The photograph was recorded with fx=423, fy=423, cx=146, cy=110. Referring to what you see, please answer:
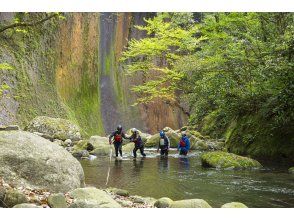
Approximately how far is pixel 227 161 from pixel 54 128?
970cm

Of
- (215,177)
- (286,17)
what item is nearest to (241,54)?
(286,17)

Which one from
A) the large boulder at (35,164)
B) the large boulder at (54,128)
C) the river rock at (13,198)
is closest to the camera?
the river rock at (13,198)

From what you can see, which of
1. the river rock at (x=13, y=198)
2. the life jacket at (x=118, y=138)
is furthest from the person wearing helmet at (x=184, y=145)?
the river rock at (x=13, y=198)

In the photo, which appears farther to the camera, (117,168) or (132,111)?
(132,111)

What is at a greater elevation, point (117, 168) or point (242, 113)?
point (242, 113)

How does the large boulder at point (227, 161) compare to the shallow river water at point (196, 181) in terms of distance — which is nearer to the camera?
the shallow river water at point (196, 181)

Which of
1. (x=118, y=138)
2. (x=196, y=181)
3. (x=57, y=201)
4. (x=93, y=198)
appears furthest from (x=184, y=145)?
(x=57, y=201)

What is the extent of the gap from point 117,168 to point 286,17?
7615mm

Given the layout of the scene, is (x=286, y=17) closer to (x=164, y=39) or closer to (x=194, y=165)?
(x=194, y=165)

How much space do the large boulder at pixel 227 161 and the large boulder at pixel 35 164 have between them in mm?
5735

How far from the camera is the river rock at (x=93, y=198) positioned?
6.31m

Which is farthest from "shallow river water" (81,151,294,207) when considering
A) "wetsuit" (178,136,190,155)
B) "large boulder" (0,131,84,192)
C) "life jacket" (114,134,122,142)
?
"wetsuit" (178,136,190,155)

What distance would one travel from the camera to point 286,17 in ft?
47.0

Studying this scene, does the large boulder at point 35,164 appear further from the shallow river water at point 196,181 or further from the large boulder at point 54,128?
the large boulder at point 54,128
